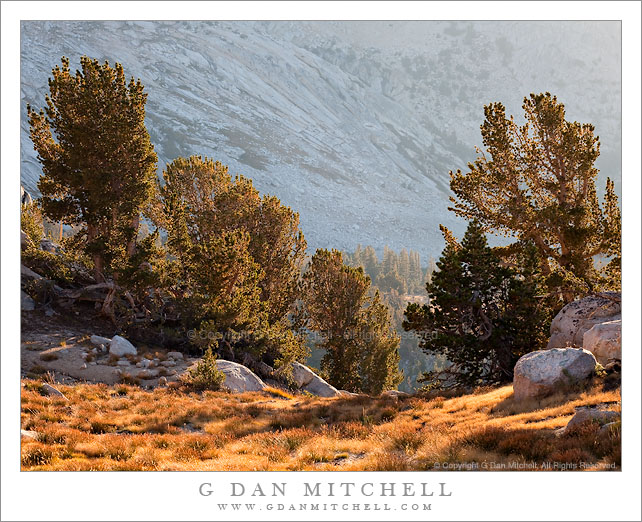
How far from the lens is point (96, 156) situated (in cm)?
2400

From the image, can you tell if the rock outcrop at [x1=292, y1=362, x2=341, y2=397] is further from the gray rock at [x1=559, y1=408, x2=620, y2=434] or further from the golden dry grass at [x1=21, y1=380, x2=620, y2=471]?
the gray rock at [x1=559, y1=408, x2=620, y2=434]

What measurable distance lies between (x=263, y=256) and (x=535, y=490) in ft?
83.5

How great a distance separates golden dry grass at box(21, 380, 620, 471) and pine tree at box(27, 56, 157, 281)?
36.8 ft

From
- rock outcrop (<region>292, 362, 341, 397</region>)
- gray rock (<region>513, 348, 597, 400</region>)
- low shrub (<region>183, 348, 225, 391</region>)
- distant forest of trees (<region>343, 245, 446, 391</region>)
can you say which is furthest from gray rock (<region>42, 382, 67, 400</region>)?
distant forest of trees (<region>343, 245, 446, 391</region>)

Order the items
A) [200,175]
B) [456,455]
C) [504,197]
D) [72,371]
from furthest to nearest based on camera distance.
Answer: [200,175], [504,197], [72,371], [456,455]

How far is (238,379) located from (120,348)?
5.81 metres

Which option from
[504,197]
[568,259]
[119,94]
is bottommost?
[568,259]

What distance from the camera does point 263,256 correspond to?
30906mm

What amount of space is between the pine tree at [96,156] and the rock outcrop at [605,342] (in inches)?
835

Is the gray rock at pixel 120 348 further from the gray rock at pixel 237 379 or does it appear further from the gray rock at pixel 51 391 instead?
the gray rock at pixel 51 391

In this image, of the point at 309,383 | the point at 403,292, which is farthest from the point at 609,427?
the point at 403,292

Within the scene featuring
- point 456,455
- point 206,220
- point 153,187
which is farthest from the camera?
point 206,220
